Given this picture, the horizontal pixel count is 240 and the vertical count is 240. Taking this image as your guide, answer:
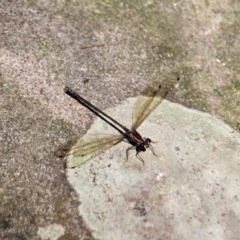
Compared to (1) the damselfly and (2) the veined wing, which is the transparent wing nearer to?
(1) the damselfly

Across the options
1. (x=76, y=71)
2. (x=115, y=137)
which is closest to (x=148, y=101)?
(x=115, y=137)

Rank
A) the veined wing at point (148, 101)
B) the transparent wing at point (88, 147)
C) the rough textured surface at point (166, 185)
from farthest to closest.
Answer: the veined wing at point (148, 101) < the transparent wing at point (88, 147) < the rough textured surface at point (166, 185)

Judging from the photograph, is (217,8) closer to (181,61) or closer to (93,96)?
(181,61)

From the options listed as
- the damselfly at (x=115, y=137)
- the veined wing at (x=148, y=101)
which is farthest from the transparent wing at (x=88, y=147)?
the veined wing at (x=148, y=101)

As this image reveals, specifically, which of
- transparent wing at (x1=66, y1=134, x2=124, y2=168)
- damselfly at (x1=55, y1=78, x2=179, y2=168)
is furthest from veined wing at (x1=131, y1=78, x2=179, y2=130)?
transparent wing at (x1=66, y1=134, x2=124, y2=168)

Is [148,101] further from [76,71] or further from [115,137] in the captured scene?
[76,71]

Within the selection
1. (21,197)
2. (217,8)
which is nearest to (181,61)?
(217,8)

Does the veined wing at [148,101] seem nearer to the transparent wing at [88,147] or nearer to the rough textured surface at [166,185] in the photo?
the rough textured surface at [166,185]
